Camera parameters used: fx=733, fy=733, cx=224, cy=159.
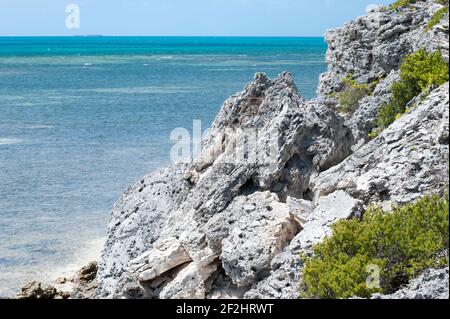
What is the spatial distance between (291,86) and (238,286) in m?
5.59

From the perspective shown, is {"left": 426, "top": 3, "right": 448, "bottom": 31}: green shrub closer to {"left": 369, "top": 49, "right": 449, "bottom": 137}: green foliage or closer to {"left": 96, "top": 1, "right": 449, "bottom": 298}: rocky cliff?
{"left": 96, "top": 1, "right": 449, "bottom": 298}: rocky cliff

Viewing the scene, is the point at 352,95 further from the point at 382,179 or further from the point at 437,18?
the point at 382,179

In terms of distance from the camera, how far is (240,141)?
1552cm

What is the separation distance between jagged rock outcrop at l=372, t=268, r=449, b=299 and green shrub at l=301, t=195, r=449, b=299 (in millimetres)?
458

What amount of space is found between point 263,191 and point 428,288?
4.83m

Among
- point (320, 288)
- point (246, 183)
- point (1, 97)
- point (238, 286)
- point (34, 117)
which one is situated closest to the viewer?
point (320, 288)

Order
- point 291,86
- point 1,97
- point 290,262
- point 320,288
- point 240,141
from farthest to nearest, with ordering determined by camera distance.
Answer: point 1,97 → point 291,86 → point 240,141 → point 290,262 → point 320,288

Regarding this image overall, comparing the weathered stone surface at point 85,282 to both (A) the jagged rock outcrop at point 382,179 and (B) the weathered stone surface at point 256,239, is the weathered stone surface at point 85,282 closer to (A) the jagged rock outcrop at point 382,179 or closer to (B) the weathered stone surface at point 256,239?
(B) the weathered stone surface at point 256,239

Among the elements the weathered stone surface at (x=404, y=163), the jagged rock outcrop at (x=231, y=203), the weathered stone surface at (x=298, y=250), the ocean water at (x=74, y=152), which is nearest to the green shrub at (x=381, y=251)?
the weathered stone surface at (x=298, y=250)

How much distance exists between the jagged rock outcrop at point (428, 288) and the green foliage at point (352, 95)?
436 inches

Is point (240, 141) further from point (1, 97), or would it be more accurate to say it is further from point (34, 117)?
point (1, 97)

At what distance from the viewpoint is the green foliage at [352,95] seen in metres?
21.2

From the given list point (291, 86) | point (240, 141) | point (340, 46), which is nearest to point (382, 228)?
point (240, 141)

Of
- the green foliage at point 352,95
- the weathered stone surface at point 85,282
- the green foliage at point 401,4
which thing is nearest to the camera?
the weathered stone surface at point 85,282
